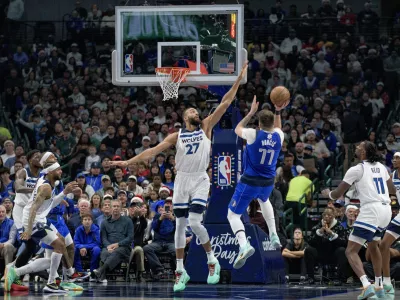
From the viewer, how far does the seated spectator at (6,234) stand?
20906mm

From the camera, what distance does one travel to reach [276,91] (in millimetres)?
15594

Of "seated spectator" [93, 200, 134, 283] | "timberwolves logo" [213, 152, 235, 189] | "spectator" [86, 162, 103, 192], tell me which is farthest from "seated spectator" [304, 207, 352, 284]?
"spectator" [86, 162, 103, 192]

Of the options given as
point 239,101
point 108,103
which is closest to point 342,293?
point 239,101

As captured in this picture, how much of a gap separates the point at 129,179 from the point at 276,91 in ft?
27.1

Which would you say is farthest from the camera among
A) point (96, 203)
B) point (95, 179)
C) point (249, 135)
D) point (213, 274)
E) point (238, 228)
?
point (95, 179)

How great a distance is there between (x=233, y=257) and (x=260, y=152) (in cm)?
403

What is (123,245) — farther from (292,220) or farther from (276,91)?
(276,91)

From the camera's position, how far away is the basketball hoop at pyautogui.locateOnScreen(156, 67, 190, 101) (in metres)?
17.8

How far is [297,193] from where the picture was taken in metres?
23.0

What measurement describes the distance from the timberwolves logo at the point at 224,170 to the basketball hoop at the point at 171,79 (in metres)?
1.60

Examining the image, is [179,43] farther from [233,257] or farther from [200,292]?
[200,292]

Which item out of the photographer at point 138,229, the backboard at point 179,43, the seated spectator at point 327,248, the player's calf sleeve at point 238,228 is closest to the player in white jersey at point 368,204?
the player's calf sleeve at point 238,228

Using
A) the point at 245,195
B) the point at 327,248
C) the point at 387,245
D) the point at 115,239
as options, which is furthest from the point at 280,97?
the point at 115,239

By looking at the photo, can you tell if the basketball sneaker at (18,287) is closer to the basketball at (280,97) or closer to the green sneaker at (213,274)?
the green sneaker at (213,274)
